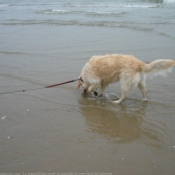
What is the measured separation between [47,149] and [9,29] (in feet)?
37.5

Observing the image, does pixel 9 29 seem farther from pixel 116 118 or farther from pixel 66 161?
pixel 66 161

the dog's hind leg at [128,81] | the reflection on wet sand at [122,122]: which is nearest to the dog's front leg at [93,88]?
the reflection on wet sand at [122,122]

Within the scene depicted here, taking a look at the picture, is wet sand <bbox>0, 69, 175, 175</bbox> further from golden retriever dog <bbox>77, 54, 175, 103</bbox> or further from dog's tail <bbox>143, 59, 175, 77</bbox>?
dog's tail <bbox>143, 59, 175, 77</bbox>

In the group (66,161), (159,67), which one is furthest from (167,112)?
(66,161)

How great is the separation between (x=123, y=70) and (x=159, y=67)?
795mm

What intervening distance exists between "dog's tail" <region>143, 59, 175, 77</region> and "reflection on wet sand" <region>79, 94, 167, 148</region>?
753 millimetres

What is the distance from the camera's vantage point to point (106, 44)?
9.65 m

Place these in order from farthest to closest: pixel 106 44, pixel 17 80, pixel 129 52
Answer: pixel 106 44 < pixel 129 52 < pixel 17 80

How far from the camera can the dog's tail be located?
16.3 feet

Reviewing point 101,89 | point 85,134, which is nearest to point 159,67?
point 101,89

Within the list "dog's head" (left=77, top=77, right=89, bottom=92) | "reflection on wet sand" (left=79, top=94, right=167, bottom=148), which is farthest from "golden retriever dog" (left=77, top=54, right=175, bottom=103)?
"reflection on wet sand" (left=79, top=94, right=167, bottom=148)

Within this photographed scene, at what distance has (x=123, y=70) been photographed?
5.16m

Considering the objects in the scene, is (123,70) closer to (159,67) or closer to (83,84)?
(159,67)

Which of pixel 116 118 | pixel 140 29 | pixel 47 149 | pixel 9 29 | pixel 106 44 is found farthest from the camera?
pixel 9 29
